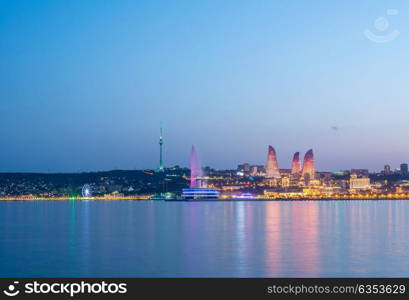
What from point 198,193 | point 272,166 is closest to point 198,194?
point 198,193

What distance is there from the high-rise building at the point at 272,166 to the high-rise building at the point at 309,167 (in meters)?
6.35

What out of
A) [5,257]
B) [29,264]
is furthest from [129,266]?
[5,257]

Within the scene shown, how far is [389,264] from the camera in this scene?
25031mm

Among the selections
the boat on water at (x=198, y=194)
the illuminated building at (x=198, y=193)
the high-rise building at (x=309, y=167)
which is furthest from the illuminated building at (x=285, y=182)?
the illuminated building at (x=198, y=193)

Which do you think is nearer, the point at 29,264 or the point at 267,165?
the point at 29,264

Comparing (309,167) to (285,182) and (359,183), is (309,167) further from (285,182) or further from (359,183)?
(359,183)

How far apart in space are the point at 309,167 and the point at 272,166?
8.74 m

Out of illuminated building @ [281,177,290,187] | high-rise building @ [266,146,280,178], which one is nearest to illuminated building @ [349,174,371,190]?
illuminated building @ [281,177,290,187]

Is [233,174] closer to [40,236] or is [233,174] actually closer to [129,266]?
[40,236]

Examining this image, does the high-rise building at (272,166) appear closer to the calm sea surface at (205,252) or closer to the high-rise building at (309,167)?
the high-rise building at (309,167)

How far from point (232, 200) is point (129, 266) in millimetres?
100972

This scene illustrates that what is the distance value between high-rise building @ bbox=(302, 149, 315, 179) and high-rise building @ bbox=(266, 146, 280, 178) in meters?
6.35

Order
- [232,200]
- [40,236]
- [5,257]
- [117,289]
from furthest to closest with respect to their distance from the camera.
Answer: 1. [232,200]
2. [40,236]
3. [5,257]
4. [117,289]

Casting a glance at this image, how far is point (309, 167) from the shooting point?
153125 millimetres
